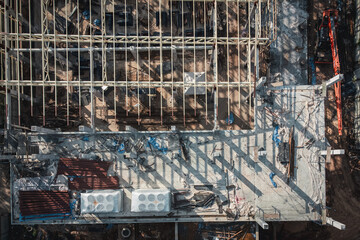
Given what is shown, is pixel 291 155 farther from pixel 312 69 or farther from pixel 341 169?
pixel 312 69

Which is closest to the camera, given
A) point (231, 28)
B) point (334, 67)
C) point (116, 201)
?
point (116, 201)

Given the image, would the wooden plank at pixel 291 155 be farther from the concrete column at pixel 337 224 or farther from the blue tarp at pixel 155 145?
the blue tarp at pixel 155 145

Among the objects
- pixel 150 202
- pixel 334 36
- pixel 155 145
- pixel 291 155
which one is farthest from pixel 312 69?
pixel 150 202

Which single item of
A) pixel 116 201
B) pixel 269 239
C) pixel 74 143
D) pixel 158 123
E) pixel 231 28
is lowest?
pixel 269 239

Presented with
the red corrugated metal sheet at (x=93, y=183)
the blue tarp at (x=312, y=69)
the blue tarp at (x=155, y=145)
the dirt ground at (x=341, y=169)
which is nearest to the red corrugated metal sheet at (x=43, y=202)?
the red corrugated metal sheet at (x=93, y=183)

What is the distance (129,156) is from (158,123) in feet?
15.6

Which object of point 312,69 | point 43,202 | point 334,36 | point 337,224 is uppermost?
point 334,36

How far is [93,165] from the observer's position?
18234 mm

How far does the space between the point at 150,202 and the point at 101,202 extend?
140 inches

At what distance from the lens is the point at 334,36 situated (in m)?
21.0

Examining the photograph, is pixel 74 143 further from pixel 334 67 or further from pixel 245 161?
pixel 334 67

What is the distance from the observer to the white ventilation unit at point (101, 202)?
1720cm

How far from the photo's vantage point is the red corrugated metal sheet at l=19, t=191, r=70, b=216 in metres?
18.1

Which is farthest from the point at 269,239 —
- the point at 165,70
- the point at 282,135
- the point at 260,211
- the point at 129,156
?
the point at 165,70
